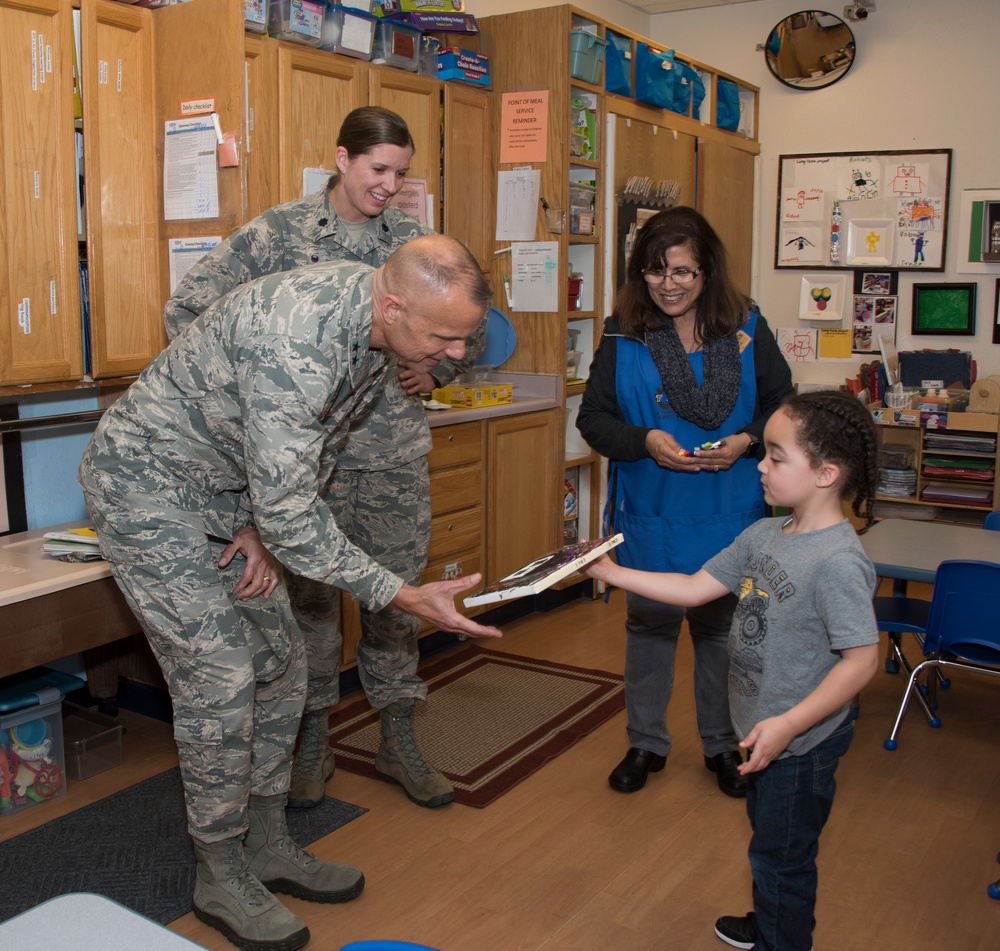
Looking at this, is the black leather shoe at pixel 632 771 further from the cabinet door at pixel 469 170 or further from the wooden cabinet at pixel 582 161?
the cabinet door at pixel 469 170

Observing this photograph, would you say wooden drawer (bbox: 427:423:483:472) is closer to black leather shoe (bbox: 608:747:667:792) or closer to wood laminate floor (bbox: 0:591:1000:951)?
wood laminate floor (bbox: 0:591:1000:951)

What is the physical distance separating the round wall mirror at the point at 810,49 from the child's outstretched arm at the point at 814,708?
504cm

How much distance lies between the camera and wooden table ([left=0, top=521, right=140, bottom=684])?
266 cm

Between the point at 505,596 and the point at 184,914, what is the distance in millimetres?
1208

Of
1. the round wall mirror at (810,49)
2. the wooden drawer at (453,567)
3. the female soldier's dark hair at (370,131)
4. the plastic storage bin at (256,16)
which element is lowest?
the wooden drawer at (453,567)

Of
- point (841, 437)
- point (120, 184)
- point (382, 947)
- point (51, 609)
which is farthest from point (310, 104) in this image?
point (382, 947)

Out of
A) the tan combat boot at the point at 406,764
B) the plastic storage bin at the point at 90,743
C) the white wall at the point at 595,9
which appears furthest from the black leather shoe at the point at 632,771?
the white wall at the point at 595,9

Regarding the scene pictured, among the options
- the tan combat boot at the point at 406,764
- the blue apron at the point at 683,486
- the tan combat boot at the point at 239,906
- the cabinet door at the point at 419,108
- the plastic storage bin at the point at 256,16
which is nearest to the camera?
the tan combat boot at the point at 239,906

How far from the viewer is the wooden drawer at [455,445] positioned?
4.00 m

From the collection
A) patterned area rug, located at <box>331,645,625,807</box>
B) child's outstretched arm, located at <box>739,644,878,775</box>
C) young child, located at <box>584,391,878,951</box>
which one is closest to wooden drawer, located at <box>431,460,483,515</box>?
patterned area rug, located at <box>331,645,625,807</box>

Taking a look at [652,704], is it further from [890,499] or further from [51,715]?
[890,499]

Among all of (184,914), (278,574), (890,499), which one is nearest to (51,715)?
(184,914)

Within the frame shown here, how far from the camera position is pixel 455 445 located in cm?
411

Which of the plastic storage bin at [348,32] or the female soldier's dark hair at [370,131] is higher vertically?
the plastic storage bin at [348,32]
